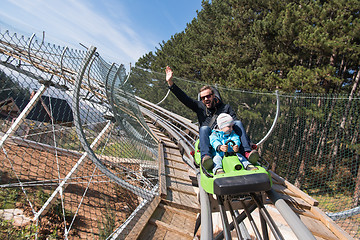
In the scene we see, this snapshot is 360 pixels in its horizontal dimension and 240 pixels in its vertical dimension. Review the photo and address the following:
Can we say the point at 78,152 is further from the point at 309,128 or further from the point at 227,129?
the point at 309,128

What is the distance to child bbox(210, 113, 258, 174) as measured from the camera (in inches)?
70.2

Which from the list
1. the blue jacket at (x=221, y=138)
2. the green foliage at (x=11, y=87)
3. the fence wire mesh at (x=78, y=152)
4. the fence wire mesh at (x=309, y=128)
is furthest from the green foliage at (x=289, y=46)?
the green foliage at (x=11, y=87)

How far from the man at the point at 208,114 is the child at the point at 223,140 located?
2.0 inches

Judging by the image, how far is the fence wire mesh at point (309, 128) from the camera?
239 inches

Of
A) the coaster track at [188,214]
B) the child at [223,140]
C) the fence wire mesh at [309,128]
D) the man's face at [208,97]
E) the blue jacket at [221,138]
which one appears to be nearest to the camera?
the coaster track at [188,214]

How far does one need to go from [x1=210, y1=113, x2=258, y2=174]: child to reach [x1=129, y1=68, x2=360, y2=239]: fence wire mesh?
385cm

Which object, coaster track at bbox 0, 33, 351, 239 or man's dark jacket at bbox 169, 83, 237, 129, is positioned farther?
man's dark jacket at bbox 169, 83, 237, 129

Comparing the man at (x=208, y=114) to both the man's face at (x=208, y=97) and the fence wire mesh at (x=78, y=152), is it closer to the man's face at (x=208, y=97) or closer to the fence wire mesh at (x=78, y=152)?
the man's face at (x=208, y=97)

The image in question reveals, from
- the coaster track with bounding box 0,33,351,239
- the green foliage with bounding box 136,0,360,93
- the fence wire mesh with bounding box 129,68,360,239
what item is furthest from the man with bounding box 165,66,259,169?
the green foliage with bounding box 136,0,360,93

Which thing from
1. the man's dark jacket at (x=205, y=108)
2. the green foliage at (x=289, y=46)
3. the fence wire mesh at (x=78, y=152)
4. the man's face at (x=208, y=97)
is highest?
the green foliage at (x=289, y=46)

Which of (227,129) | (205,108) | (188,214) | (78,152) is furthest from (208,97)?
(78,152)

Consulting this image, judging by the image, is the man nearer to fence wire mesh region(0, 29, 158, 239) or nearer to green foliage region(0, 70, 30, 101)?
fence wire mesh region(0, 29, 158, 239)

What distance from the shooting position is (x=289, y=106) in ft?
20.6

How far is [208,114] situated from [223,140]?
522 millimetres
